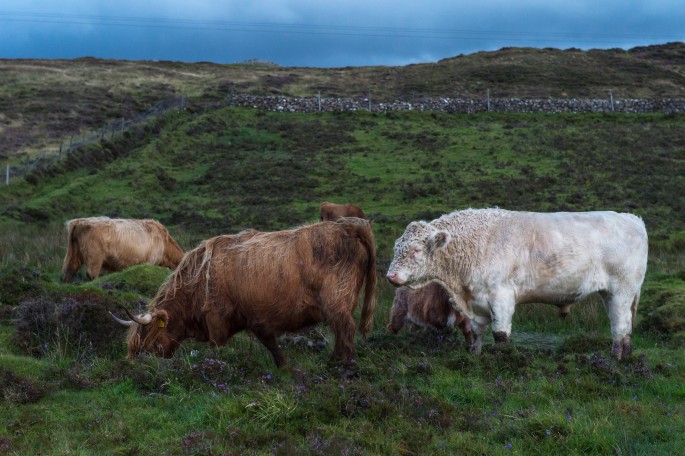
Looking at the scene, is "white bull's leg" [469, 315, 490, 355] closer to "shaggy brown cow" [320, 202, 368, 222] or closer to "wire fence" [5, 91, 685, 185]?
"shaggy brown cow" [320, 202, 368, 222]

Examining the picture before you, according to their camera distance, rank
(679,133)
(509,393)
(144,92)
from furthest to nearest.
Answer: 1. (144,92)
2. (679,133)
3. (509,393)

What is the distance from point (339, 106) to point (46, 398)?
42014 millimetres

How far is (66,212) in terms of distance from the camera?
26.8 meters

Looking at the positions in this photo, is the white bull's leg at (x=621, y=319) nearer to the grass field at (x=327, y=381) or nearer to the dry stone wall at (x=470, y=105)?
the grass field at (x=327, y=381)

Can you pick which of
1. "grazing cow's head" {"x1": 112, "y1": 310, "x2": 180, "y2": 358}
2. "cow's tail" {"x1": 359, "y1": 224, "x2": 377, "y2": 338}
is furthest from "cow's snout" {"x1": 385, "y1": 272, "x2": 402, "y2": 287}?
"grazing cow's head" {"x1": 112, "y1": 310, "x2": 180, "y2": 358}

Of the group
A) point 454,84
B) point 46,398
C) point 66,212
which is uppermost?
point 454,84

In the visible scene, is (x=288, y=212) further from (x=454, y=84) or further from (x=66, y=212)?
(x=454, y=84)

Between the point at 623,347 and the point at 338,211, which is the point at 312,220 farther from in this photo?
the point at 623,347

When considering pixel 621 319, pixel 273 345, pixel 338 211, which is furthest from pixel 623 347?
pixel 338 211

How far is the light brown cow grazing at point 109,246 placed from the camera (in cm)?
1653

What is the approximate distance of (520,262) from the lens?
8594 mm

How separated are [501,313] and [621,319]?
1.70 metres

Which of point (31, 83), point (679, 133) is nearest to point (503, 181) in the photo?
point (679, 133)

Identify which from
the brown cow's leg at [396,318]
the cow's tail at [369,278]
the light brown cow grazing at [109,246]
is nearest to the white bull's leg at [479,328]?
the cow's tail at [369,278]
